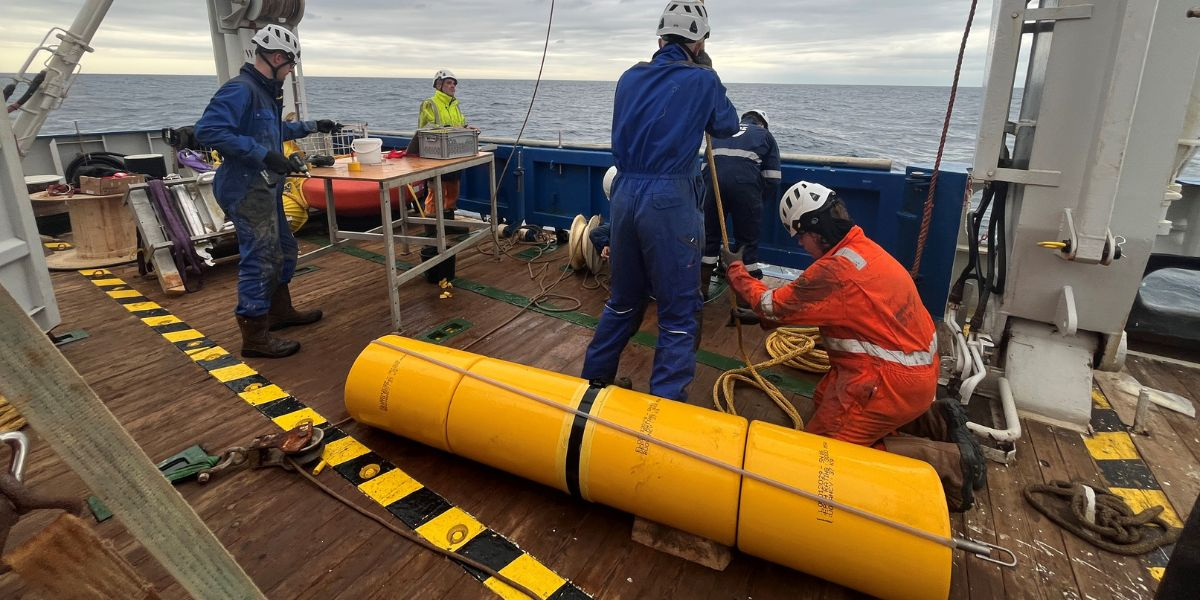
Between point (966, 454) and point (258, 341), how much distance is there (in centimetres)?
398

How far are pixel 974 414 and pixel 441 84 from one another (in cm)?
649

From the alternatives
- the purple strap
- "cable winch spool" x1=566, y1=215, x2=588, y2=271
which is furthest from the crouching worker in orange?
the purple strap

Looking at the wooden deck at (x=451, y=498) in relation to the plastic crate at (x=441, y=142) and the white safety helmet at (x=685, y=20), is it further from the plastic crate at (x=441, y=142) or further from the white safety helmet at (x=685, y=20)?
the white safety helmet at (x=685, y=20)

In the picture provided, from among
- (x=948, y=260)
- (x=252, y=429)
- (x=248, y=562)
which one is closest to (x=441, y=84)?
(x=252, y=429)

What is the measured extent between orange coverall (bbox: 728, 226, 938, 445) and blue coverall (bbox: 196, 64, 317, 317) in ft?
10.5

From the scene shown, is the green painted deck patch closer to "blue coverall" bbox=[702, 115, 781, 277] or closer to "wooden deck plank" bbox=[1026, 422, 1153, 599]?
"blue coverall" bbox=[702, 115, 781, 277]

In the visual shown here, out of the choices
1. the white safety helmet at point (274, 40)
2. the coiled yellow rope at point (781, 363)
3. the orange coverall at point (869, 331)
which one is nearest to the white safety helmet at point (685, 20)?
the orange coverall at point (869, 331)

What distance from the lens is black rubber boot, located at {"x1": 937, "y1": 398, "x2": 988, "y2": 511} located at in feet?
8.27

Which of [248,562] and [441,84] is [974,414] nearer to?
[248,562]

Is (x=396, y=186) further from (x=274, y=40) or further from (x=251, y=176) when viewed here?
(x=274, y=40)

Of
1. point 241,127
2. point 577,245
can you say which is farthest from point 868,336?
point 241,127

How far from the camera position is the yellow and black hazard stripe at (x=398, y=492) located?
2195 mm

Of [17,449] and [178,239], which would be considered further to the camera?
[178,239]

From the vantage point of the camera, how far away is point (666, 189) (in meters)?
2.88
